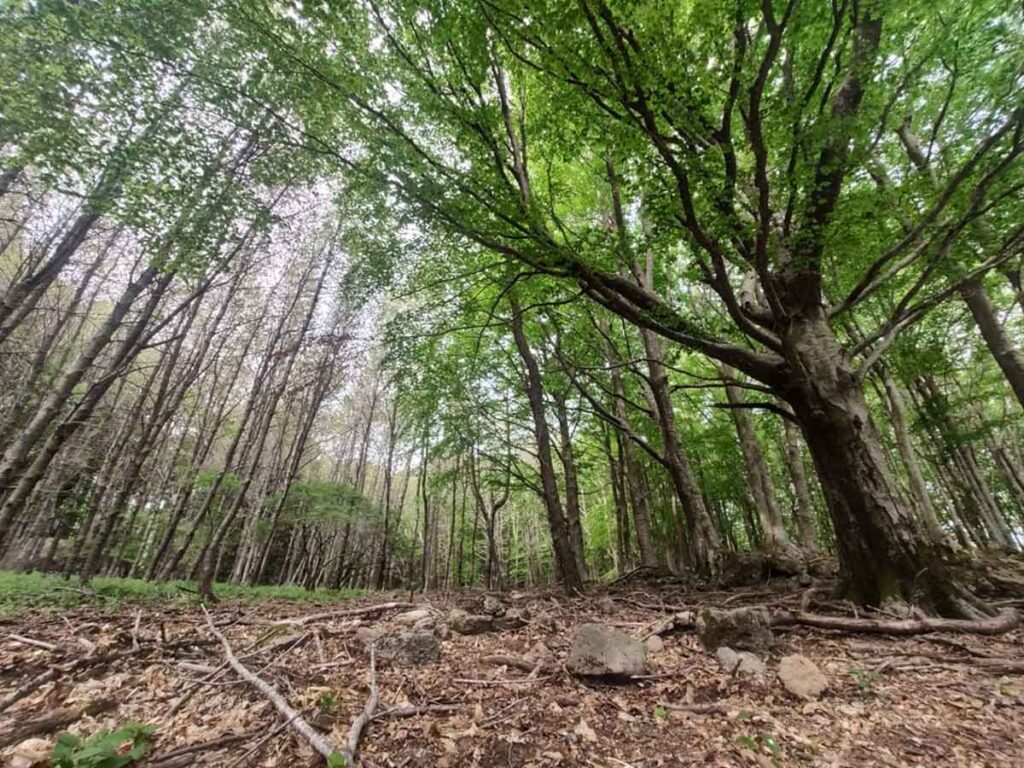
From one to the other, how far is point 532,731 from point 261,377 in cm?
991

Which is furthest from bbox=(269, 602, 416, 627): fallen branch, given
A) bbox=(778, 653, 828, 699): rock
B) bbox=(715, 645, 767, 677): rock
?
bbox=(778, 653, 828, 699): rock

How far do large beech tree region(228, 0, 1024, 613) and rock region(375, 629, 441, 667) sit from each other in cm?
465

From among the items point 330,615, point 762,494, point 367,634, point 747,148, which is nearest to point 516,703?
point 367,634

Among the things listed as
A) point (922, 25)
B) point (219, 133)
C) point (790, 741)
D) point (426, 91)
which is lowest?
Result: point (790, 741)

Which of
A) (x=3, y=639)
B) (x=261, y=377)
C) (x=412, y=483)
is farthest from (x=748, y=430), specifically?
(x=412, y=483)

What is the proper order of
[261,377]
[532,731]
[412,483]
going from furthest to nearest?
[412,483] < [261,377] < [532,731]

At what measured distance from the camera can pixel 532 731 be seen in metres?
2.59

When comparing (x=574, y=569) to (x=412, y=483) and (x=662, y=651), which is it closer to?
(x=662, y=651)

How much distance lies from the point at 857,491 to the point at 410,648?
5.45 metres

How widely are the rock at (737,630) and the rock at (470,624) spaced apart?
243 centimetres

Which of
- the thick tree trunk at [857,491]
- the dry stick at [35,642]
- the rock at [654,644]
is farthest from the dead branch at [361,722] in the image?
the thick tree trunk at [857,491]

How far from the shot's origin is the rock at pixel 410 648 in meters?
3.71

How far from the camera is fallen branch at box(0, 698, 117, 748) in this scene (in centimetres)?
237

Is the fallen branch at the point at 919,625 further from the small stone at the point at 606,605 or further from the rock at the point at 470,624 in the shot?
the rock at the point at 470,624
